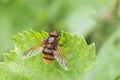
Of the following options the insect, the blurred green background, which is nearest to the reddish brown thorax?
the insect

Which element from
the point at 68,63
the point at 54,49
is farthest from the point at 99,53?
the point at 68,63

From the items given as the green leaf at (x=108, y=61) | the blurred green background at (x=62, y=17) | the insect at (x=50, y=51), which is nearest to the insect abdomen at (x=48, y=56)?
the insect at (x=50, y=51)

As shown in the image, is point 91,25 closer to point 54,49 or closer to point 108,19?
point 108,19

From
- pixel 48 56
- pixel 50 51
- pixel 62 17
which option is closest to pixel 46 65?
pixel 48 56

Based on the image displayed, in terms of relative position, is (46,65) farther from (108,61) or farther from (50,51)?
(108,61)

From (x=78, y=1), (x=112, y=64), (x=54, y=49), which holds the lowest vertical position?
(x=54, y=49)

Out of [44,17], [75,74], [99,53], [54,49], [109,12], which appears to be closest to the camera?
[75,74]

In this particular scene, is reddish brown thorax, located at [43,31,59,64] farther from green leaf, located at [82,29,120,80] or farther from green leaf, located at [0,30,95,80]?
green leaf, located at [82,29,120,80]

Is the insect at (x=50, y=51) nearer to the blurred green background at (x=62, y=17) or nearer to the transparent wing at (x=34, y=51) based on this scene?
the transparent wing at (x=34, y=51)
